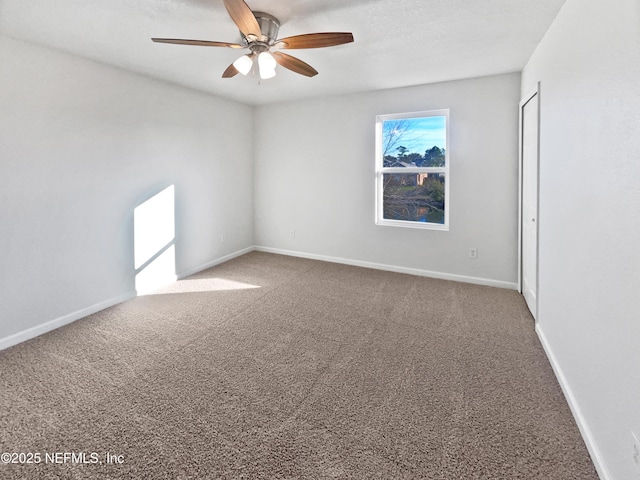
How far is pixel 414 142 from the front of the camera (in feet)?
14.4

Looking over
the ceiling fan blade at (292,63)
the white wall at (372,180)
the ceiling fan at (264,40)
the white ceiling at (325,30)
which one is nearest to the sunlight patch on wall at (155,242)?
the white ceiling at (325,30)

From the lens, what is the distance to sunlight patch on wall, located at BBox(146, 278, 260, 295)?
12.9 ft

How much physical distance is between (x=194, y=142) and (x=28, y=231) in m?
2.17

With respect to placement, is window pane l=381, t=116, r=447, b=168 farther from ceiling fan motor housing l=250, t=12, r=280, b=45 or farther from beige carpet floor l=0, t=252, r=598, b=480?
ceiling fan motor housing l=250, t=12, r=280, b=45

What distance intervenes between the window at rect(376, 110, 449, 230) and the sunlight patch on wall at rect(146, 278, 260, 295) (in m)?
2.10

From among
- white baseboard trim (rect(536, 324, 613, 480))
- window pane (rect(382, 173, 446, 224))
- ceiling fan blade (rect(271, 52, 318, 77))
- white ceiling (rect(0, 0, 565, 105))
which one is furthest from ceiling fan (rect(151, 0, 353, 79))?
white baseboard trim (rect(536, 324, 613, 480))

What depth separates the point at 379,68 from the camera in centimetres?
347

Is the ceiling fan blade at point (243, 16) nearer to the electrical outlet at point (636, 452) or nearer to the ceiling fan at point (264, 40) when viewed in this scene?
the ceiling fan at point (264, 40)

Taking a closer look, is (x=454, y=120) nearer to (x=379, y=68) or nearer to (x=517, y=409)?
(x=379, y=68)

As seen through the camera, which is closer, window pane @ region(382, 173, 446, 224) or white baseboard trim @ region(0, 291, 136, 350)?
white baseboard trim @ region(0, 291, 136, 350)

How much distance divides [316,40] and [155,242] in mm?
2963

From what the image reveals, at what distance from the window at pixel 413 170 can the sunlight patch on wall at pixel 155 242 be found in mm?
2748

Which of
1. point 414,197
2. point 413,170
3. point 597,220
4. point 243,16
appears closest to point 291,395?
point 597,220

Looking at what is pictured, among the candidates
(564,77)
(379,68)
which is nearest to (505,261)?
(564,77)
